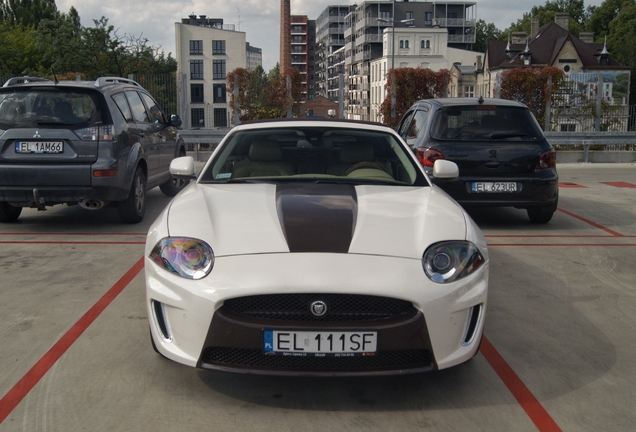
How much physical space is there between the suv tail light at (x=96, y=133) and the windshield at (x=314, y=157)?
3.26 meters

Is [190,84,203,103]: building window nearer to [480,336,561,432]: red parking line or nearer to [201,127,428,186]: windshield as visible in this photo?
[201,127,428,186]: windshield

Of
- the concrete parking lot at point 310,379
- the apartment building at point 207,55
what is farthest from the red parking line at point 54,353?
the apartment building at point 207,55

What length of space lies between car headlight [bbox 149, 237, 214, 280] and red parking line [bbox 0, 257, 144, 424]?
37.4 inches

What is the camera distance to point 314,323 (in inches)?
135

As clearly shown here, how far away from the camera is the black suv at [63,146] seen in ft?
26.7

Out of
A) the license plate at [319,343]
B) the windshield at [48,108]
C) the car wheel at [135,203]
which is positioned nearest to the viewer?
the license plate at [319,343]

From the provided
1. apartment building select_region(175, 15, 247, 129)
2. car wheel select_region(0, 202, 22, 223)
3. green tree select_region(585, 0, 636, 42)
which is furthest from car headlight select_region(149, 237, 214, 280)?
green tree select_region(585, 0, 636, 42)

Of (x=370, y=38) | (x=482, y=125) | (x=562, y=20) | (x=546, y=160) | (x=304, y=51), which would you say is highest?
(x=304, y=51)

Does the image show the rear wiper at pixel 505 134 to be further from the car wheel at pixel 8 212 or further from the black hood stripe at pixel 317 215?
the car wheel at pixel 8 212

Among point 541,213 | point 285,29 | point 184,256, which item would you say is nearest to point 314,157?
point 184,256

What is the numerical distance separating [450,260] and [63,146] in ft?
19.0

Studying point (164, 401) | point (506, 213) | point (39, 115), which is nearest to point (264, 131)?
point (164, 401)

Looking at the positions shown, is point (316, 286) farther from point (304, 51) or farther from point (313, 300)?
point (304, 51)

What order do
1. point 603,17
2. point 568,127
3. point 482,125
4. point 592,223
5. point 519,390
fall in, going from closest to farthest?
point 519,390 < point 482,125 < point 592,223 < point 568,127 < point 603,17
